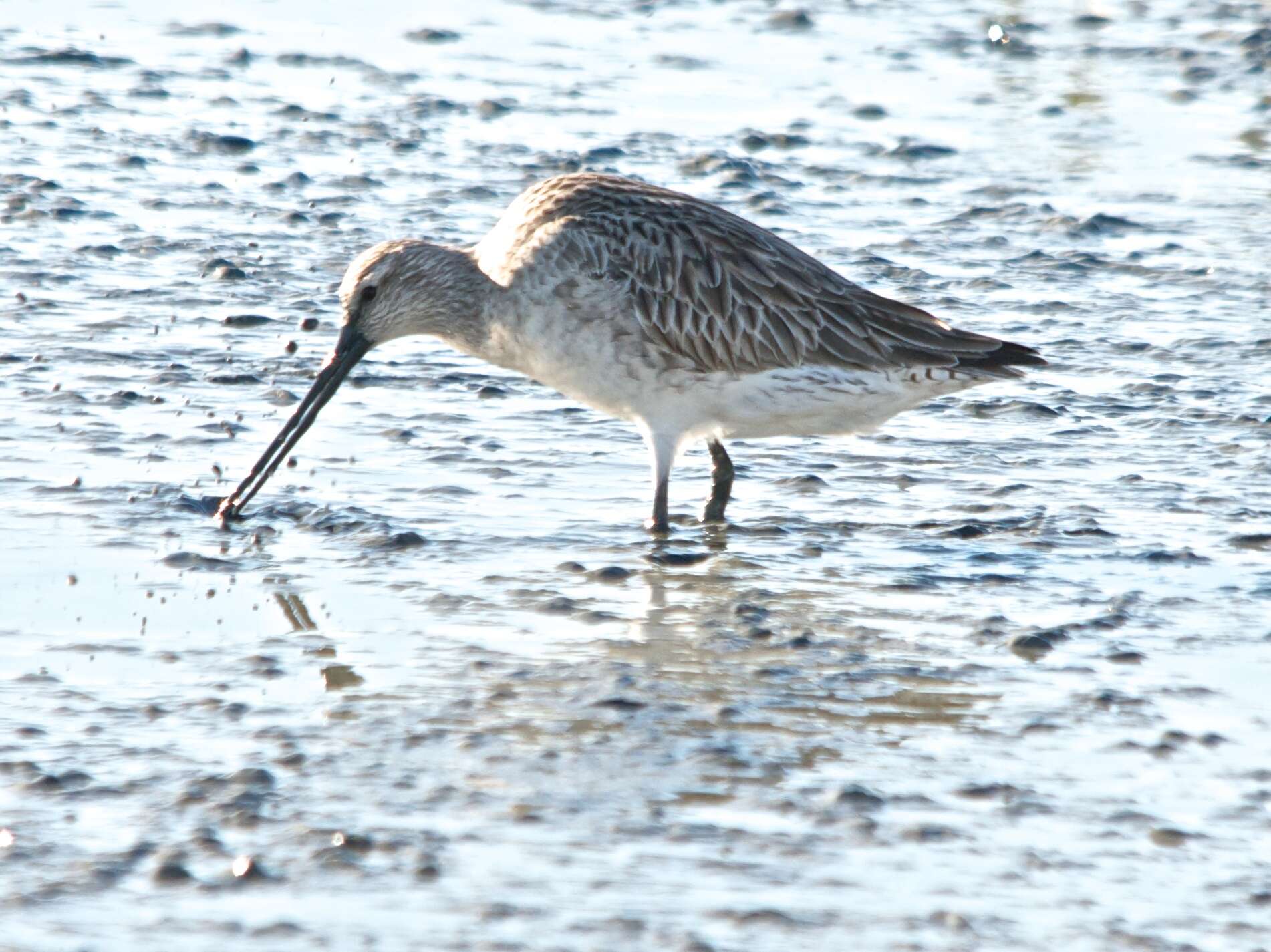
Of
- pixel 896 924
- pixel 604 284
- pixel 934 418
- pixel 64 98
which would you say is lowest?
pixel 896 924

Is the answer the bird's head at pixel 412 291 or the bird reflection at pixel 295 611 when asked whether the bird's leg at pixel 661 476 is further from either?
the bird reflection at pixel 295 611

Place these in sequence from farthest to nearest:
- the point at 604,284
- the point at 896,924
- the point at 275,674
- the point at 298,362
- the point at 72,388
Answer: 1. the point at 298,362
2. the point at 72,388
3. the point at 604,284
4. the point at 275,674
5. the point at 896,924

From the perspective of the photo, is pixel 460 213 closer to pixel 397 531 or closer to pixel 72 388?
pixel 72 388

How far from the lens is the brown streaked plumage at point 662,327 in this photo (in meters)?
7.45

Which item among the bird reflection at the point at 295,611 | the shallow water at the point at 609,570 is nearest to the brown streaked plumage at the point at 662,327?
the shallow water at the point at 609,570

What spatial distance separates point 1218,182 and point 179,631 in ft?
25.6

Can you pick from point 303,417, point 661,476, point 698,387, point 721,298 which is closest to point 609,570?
point 661,476

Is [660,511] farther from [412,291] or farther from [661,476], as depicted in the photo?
[412,291]

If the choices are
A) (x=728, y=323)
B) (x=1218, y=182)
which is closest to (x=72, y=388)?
(x=728, y=323)

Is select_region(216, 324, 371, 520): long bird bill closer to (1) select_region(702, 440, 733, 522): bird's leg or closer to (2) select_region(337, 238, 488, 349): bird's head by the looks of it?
A: (2) select_region(337, 238, 488, 349): bird's head

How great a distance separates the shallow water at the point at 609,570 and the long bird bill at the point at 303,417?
0.31 ft

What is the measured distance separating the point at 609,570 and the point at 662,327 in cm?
103

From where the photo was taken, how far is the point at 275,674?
19.3ft

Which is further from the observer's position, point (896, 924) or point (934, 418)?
point (934, 418)
